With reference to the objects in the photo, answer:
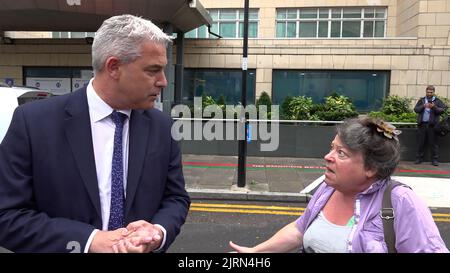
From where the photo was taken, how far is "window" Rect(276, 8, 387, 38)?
1875 cm

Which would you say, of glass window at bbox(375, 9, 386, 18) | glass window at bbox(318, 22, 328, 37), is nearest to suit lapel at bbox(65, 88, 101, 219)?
glass window at bbox(318, 22, 328, 37)

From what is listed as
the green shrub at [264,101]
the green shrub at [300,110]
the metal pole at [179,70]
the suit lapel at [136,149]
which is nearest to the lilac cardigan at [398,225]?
the suit lapel at [136,149]

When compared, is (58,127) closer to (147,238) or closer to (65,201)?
(65,201)

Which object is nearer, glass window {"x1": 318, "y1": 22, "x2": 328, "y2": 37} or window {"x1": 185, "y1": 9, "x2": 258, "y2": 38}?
glass window {"x1": 318, "y1": 22, "x2": 328, "y2": 37}

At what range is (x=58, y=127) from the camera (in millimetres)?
1786

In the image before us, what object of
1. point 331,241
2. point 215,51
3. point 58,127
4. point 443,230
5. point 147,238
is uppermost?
point 215,51

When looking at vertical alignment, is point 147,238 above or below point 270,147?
above

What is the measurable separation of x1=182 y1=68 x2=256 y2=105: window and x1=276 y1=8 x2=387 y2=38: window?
439 cm

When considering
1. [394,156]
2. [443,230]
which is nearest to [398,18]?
[443,230]

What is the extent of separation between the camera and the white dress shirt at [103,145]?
182cm

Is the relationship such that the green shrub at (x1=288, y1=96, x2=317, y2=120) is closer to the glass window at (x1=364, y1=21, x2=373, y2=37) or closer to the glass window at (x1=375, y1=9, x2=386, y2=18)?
the glass window at (x1=364, y1=21, x2=373, y2=37)

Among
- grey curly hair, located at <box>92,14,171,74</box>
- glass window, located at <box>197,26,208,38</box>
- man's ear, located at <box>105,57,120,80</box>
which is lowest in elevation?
man's ear, located at <box>105,57,120,80</box>

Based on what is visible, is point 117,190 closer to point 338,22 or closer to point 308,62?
point 308,62
